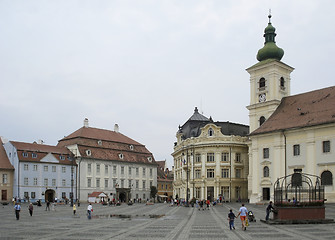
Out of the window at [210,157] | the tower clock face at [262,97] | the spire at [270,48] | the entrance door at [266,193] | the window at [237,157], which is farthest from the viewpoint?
the window at [210,157]

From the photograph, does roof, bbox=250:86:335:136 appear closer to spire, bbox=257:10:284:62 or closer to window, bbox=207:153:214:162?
spire, bbox=257:10:284:62

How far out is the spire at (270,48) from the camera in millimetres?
66812

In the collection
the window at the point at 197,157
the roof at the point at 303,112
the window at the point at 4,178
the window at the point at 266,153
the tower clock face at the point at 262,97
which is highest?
the tower clock face at the point at 262,97

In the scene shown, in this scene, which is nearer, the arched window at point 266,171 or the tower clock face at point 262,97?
the arched window at point 266,171

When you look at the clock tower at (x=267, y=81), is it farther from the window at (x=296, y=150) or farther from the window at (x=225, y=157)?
the window at (x=296, y=150)

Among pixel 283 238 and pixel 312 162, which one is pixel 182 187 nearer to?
pixel 312 162

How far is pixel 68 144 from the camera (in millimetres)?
86000

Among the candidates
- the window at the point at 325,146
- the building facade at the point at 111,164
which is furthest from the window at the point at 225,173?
the window at the point at 325,146

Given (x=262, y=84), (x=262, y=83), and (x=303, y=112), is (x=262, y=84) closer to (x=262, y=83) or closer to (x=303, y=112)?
(x=262, y=83)

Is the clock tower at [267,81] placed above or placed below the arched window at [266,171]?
above

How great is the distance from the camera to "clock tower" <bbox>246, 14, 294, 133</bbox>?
2581 inches

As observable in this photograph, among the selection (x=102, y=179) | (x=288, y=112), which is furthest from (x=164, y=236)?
(x=102, y=179)

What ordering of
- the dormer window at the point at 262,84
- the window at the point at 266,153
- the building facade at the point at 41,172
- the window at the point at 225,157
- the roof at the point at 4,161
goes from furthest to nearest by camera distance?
1. the window at the point at 225,157
2. the building facade at the point at 41,172
3. the roof at the point at 4,161
4. the dormer window at the point at 262,84
5. the window at the point at 266,153

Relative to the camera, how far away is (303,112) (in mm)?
57281
